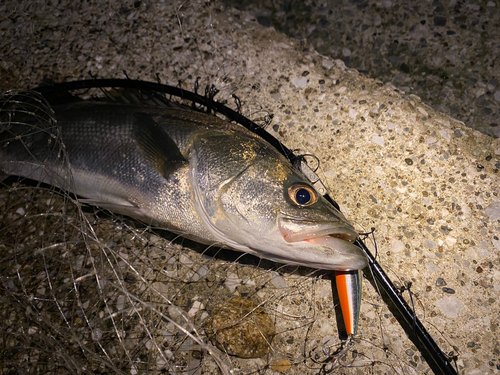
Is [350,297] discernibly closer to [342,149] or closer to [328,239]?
[328,239]

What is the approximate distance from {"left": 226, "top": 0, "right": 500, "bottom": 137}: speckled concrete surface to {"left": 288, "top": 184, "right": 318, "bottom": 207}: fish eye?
1284 millimetres

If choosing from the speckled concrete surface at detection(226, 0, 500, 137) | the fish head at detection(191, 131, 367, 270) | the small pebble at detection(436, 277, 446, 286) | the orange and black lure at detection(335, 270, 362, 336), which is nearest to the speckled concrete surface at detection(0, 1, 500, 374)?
the small pebble at detection(436, 277, 446, 286)

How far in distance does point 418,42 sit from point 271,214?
76.4 inches

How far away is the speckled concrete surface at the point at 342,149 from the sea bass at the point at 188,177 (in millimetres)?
486

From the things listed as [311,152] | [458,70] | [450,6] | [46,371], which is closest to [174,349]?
[46,371]

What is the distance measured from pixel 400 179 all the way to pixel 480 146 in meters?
0.63

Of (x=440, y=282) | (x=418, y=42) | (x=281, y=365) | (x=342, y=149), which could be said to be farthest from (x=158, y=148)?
(x=418, y=42)

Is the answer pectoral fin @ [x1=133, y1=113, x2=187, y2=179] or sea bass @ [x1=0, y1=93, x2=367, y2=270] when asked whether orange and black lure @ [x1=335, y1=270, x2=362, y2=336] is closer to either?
sea bass @ [x1=0, y1=93, x2=367, y2=270]

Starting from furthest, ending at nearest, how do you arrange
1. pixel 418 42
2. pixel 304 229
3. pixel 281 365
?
pixel 418 42 < pixel 281 365 < pixel 304 229

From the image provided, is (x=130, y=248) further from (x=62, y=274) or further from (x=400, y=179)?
(x=400, y=179)

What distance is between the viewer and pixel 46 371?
1952 millimetres

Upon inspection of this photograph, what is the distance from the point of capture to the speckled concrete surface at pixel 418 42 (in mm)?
2402

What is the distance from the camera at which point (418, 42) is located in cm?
253

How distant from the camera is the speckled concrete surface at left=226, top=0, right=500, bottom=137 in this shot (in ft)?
7.88
